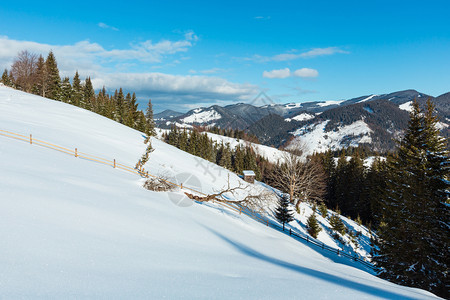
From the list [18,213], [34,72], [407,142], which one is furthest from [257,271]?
[34,72]

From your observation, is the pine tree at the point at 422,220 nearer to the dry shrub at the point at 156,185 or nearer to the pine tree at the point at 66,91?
the dry shrub at the point at 156,185

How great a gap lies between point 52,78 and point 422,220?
238 ft

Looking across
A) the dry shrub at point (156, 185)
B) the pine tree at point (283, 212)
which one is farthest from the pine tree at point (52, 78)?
the pine tree at point (283, 212)

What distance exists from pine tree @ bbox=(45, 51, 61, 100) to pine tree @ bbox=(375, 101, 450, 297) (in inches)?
2749

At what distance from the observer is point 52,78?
184 feet

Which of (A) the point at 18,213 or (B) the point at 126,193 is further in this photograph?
(B) the point at 126,193

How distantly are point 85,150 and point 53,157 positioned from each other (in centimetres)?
Answer: 665

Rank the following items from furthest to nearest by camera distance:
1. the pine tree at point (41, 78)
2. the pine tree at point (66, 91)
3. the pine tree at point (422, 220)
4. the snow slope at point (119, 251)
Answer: the pine tree at point (66, 91) → the pine tree at point (41, 78) → the pine tree at point (422, 220) → the snow slope at point (119, 251)

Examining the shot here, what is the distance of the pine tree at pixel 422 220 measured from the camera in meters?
13.2

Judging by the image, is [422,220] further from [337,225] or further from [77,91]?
[77,91]

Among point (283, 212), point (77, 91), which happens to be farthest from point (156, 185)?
point (77, 91)

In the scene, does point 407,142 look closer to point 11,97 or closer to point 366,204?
point 366,204

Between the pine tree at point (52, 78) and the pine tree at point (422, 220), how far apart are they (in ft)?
229

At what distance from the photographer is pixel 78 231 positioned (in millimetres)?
6391
